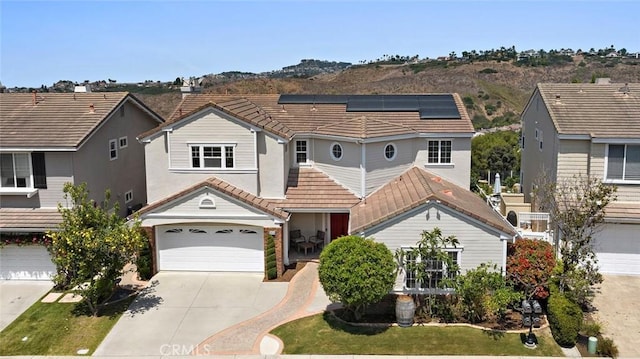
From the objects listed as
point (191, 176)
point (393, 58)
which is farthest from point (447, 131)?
point (393, 58)

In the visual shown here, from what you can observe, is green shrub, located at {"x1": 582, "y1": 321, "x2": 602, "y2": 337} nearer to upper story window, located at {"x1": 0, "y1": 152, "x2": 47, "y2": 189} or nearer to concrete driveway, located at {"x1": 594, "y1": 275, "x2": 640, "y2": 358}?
concrete driveway, located at {"x1": 594, "y1": 275, "x2": 640, "y2": 358}

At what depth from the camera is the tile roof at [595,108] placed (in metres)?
22.3

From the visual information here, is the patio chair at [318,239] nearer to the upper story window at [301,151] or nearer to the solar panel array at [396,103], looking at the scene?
the upper story window at [301,151]

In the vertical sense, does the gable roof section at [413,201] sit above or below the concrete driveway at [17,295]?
above

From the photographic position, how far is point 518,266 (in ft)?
59.8

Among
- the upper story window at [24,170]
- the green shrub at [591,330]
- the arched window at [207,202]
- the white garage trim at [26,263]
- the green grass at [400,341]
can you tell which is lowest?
the green grass at [400,341]

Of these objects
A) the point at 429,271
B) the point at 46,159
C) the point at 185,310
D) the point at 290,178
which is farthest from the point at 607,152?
the point at 46,159

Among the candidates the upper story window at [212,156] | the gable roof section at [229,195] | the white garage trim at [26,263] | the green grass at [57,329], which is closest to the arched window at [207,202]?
the gable roof section at [229,195]

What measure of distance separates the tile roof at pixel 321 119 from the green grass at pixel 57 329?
7.80 metres

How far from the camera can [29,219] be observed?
72.0ft

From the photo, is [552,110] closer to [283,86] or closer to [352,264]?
[352,264]

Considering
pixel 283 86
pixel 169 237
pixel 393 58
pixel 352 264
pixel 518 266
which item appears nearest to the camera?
pixel 352 264

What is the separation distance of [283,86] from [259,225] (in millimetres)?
73914

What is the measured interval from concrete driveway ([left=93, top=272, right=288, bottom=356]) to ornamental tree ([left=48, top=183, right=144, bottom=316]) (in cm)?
159
